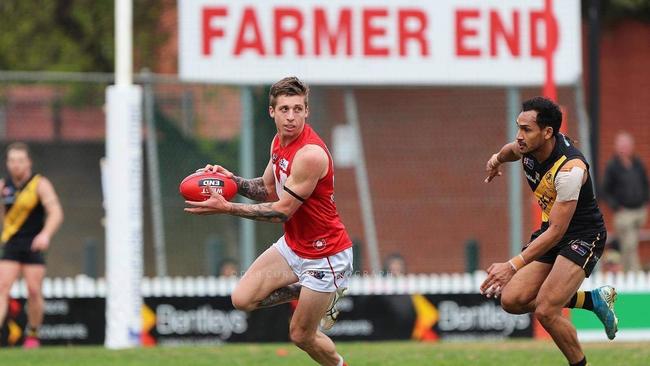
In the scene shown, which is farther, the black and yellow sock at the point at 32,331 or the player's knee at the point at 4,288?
the black and yellow sock at the point at 32,331

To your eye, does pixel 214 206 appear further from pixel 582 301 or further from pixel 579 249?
pixel 582 301

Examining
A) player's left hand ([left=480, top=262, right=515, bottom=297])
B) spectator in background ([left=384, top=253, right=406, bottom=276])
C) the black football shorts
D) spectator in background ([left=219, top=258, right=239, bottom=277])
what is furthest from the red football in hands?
spectator in background ([left=384, top=253, right=406, bottom=276])

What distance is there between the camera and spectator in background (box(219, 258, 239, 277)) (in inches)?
598

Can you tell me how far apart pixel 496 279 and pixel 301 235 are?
52.7 inches

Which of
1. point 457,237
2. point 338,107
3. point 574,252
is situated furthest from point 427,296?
point 574,252

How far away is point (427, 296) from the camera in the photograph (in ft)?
49.3

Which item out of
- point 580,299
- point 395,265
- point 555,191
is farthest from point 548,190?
point 395,265

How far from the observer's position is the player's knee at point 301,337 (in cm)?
876

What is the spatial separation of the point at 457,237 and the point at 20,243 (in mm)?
5384

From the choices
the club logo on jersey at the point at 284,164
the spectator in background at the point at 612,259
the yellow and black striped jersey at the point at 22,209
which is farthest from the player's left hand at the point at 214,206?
the spectator in background at the point at 612,259

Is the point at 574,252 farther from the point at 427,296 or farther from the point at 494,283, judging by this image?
the point at 427,296

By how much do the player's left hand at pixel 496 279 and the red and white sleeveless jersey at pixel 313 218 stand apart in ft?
3.31

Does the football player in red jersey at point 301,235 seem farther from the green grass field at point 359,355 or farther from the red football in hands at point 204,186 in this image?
the green grass field at point 359,355

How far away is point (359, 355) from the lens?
1190 cm
